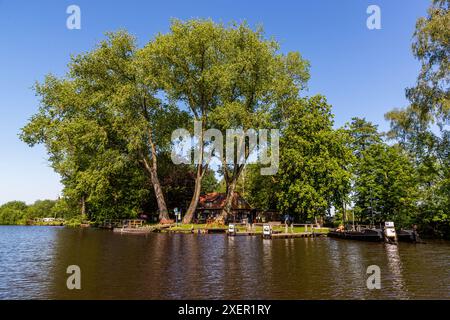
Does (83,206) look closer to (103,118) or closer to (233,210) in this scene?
(103,118)

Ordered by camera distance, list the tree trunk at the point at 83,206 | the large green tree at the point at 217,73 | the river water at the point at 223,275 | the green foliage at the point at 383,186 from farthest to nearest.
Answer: the tree trunk at the point at 83,206 → the large green tree at the point at 217,73 → the green foliage at the point at 383,186 → the river water at the point at 223,275

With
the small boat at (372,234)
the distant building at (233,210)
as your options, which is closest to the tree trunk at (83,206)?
the distant building at (233,210)

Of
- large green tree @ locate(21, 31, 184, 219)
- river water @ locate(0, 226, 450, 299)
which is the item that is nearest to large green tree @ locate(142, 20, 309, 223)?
large green tree @ locate(21, 31, 184, 219)

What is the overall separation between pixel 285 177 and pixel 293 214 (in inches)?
384

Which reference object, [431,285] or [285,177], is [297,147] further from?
[431,285]

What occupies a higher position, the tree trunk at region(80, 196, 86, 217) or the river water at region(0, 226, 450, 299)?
the tree trunk at region(80, 196, 86, 217)

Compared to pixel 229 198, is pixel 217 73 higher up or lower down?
higher up

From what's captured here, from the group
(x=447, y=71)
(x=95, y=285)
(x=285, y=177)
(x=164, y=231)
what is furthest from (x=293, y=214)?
(x=95, y=285)

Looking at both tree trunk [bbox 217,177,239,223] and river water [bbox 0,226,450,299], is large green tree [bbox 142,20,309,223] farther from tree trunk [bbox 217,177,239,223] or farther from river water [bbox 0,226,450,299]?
river water [bbox 0,226,450,299]

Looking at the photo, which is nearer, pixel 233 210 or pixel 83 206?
pixel 233 210

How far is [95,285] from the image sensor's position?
15000 millimetres


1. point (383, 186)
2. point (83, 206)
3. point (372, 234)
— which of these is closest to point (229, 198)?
point (383, 186)

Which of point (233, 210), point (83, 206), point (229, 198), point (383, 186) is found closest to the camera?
point (383, 186)

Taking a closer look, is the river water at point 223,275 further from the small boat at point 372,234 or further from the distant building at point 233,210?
the distant building at point 233,210
